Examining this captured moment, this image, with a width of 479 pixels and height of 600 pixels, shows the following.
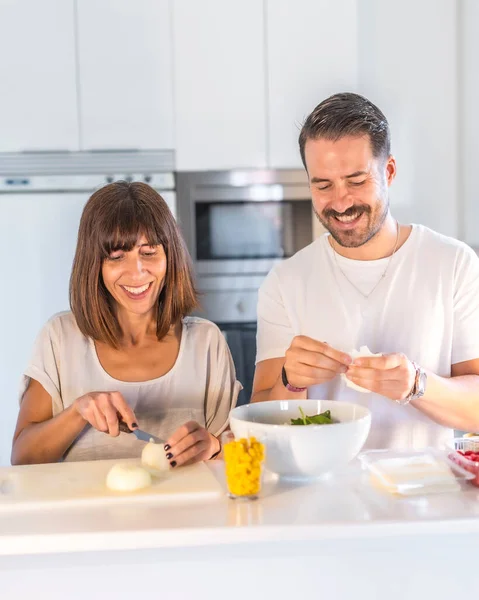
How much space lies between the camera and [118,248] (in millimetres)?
1628

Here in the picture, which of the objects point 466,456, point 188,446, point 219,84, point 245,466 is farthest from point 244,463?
point 219,84

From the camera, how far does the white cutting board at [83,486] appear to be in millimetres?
1162

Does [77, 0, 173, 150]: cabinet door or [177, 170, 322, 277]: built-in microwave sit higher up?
[77, 0, 173, 150]: cabinet door

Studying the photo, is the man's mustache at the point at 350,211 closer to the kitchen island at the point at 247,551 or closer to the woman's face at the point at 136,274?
the woman's face at the point at 136,274

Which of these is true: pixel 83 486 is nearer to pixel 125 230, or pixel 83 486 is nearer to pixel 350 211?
pixel 125 230

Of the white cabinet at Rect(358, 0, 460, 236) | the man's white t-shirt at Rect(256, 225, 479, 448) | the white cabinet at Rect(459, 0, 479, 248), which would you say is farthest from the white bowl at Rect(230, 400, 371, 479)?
the white cabinet at Rect(358, 0, 460, 236)

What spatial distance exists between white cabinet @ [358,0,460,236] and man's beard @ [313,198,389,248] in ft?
5.11

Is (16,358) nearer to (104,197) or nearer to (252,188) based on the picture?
(252,188)

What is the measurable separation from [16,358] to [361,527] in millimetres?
1996

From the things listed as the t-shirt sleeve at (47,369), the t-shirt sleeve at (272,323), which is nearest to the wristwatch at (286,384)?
the t-shirt sleeve at (272,323)

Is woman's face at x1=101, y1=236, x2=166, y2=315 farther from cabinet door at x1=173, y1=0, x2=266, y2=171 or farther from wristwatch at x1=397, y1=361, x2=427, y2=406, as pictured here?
cabinet door at x1=173, y1=0, x2=266, y2=171

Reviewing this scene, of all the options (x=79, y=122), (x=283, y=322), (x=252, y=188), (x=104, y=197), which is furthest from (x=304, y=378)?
(x=79, y=122)

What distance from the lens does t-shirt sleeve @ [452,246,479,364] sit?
62.5 inches

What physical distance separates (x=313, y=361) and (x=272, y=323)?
14.9 inches
